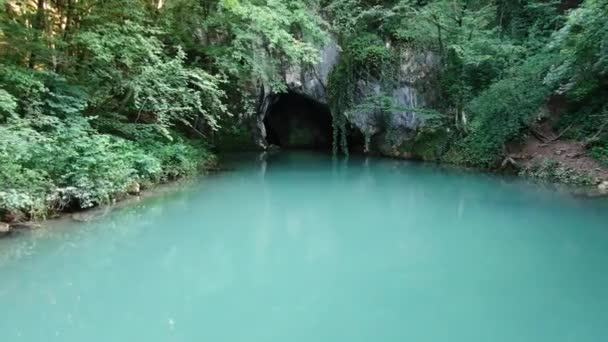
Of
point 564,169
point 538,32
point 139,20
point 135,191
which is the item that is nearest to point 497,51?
point 538,32

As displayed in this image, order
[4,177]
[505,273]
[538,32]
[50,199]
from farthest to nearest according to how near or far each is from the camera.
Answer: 1. [538,32]
2. [50,199]
3. [4,177]
4. [505,273]

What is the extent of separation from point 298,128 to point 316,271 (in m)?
14.2

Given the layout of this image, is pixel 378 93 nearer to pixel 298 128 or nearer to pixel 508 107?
pixel 508 107

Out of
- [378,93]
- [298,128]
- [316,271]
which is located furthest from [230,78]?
[316,271]

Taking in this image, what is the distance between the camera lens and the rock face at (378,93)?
13.2 m

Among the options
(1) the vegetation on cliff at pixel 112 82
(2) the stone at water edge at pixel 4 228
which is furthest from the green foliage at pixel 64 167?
(2) the stone at water edge at pixel 4 228

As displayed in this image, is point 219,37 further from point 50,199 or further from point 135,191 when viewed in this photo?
point 50,199

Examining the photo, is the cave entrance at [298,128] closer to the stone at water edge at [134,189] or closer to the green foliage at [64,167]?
the green foliage at [64,167]

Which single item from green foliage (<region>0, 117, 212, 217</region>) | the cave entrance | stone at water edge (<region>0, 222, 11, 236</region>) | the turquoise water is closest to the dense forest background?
green foliage (<region>0, 117, 212, 217</region>)

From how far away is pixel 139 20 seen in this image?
8.71 m

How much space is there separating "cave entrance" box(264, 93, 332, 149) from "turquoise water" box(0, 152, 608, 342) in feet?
33.6

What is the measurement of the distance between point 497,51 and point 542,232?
6.44m

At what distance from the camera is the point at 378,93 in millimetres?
13695

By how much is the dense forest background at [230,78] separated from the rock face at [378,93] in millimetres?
240
